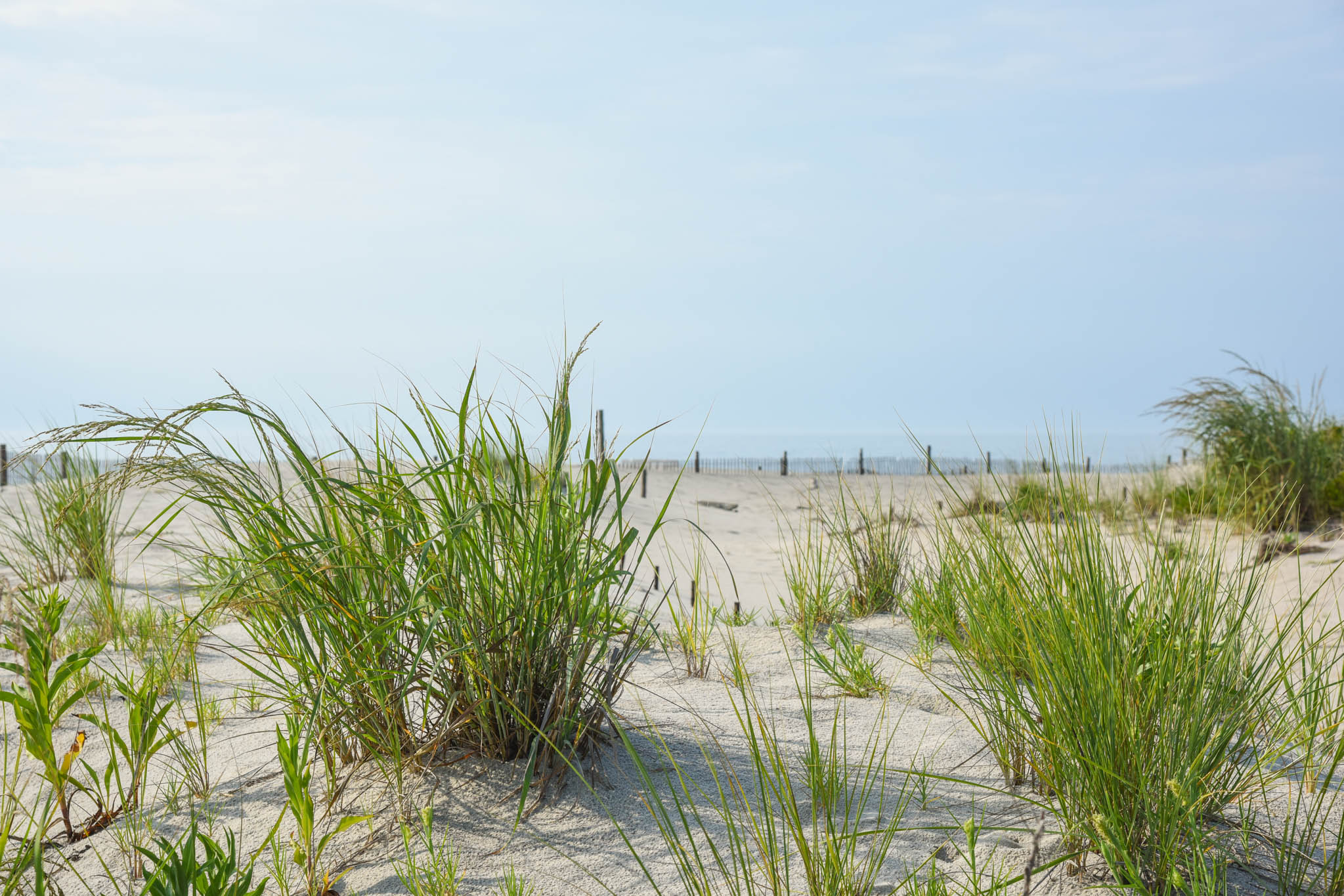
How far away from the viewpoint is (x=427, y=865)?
1.78 metres

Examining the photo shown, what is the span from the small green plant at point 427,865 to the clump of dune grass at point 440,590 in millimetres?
195

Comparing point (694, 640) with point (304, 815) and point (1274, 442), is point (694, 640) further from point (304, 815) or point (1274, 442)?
point (1274, 442)

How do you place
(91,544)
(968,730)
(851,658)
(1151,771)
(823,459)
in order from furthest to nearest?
(823,459) → (91,544) → (851,658) → (968,730) → (1151,771)

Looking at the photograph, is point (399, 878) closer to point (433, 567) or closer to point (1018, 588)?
point (433, 567)

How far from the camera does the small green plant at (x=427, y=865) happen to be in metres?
1.62

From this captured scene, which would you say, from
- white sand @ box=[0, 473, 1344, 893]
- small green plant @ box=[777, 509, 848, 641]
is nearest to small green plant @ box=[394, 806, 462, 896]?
white sand @ box=[0, 473, 1344, 893]

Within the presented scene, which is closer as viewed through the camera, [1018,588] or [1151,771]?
[1151,771]

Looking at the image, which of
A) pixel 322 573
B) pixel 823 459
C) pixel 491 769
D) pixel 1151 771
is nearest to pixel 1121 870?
pixel 1151 771

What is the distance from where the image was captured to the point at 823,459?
27188mm

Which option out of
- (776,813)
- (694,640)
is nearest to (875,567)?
(694,640)

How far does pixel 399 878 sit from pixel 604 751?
578 millimetres

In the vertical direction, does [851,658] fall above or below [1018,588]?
below

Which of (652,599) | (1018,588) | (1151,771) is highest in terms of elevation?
(1018,588)

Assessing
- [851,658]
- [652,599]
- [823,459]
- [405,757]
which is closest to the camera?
[405,757]
